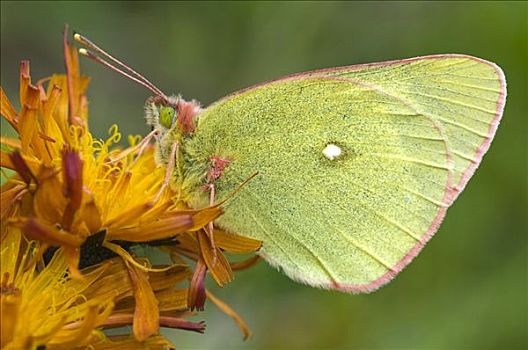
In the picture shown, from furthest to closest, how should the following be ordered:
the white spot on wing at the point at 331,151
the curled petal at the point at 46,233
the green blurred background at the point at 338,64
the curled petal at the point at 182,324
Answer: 1. the green blurred background at the point at 338,64
2. the white spot on wing at the point at 331,151
3. the curled petal at the point at 182,324
4. the curled petal at the point at 46,233

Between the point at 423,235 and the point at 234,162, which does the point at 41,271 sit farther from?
the point at 423,235

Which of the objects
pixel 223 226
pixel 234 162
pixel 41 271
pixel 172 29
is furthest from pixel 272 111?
pixel 172 29

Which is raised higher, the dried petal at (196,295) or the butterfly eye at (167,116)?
the butterfly eye at (167,116)

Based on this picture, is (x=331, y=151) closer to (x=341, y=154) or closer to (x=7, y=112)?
(x=341, y=154)

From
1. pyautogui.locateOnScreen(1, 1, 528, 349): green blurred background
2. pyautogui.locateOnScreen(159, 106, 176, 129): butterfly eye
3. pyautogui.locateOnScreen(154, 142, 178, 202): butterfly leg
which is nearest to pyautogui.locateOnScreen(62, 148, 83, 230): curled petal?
pyautogui.locateOnScreen(154, 142, 178, 202): butterfly leg

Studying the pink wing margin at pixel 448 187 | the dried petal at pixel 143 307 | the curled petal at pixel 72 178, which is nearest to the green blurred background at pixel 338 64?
the pink wing margin at pixel 448 187

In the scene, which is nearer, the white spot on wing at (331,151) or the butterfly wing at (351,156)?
the butterfly wing at (351,156)

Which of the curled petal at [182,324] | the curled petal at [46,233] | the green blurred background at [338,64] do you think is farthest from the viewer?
the green blurred background at [338,64]

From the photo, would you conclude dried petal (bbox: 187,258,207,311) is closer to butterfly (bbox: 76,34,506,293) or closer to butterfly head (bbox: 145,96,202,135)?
butterfly (bbox: 76,34,506,293)

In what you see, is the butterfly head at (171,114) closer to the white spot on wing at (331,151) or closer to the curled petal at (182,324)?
the white spot on wing at (331,151)
